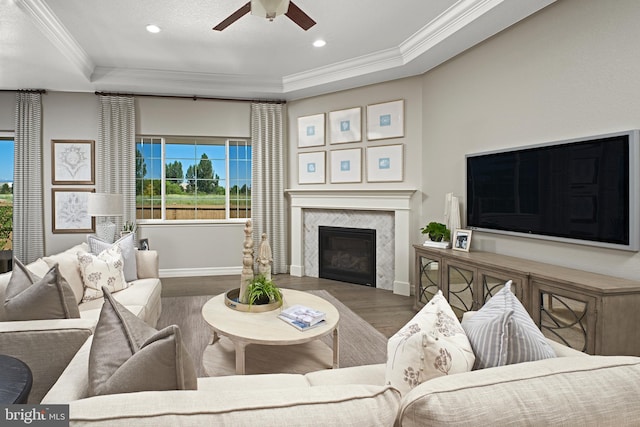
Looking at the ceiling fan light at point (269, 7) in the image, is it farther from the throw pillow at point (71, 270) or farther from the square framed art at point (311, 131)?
the square framed art at point (311, 131)

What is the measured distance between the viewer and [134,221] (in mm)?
5184

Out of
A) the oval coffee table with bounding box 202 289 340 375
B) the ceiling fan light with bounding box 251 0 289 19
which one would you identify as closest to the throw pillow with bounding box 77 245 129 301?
the oval coffee table with bounding box 202 289 340 375

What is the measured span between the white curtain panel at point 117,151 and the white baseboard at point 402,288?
3.67 m

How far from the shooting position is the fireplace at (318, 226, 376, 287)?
5043 mm

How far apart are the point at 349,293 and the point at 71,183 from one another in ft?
13.3

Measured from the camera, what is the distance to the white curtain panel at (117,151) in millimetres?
5078

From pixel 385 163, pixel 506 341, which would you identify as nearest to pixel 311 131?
pixel 385 163

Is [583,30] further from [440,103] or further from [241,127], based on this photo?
[241,127]

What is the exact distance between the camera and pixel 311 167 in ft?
17.8

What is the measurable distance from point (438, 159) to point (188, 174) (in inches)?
142

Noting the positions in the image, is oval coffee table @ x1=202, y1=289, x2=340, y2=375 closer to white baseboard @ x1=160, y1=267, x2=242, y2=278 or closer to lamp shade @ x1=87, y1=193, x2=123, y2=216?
lamp shade @ x1=87, y1=193, x2=123, y2=216

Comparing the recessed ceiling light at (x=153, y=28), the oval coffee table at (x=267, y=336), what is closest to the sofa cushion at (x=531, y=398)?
the oval coffee table at (x=267, y=336)

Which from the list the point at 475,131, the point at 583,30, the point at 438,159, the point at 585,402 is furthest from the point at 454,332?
the point at 438,159

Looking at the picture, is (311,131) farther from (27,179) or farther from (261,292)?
(27,179)
